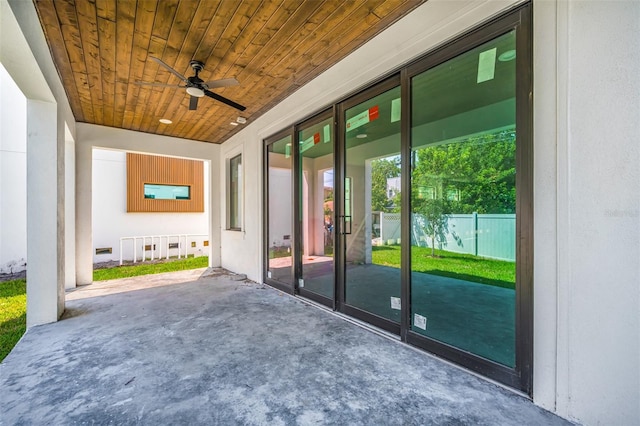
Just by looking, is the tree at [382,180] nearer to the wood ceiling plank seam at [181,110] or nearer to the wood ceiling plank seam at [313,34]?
the wood ceiling plank seam at [313,34]

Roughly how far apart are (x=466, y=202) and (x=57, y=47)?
440 centimetres

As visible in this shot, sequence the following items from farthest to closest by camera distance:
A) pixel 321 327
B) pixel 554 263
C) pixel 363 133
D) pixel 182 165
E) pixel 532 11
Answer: pixel 182 165
pixel 363 133
pixel 321 327
pixel 532 11
pixel 554 263

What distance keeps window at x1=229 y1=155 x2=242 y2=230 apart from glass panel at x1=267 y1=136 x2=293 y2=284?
1.50 m

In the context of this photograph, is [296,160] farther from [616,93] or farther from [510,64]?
[616,93]

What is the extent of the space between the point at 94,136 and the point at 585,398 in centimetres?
728

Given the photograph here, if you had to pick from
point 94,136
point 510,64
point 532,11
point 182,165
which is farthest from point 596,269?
point 182,165

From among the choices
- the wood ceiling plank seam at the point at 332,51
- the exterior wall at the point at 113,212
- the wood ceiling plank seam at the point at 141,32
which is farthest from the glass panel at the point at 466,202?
the exterior wall at the point at 113,212

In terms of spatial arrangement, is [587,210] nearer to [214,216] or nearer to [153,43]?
[153,43]

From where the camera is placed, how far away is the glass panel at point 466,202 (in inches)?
77.3

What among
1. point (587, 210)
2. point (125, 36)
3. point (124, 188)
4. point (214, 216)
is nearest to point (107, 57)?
point (125, 36)

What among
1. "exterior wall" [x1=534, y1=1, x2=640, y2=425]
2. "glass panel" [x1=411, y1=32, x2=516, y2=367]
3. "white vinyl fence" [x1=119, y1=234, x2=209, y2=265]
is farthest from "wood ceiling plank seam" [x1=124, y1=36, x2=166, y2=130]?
"white vinyl fence" [x1=119, y1=234, x2=209, y2=265]

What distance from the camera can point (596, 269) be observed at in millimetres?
1467

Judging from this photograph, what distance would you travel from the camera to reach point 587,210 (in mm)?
1496

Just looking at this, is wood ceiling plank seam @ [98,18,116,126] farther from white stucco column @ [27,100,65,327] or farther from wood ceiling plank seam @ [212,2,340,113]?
wood ceiling plank seam @ [212,2,340,113]
